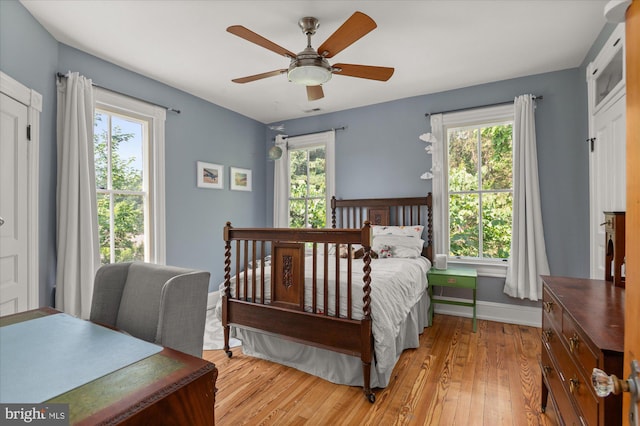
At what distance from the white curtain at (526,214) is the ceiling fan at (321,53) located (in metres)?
1.94

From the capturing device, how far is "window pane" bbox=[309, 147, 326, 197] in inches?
187

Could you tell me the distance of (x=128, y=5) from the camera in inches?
86.7

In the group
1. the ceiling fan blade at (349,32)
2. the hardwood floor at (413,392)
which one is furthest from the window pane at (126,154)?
the ceiling fan blade at (349,32)

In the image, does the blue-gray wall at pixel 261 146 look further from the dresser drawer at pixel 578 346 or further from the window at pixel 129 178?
the dresser drawer at pixel 578 346

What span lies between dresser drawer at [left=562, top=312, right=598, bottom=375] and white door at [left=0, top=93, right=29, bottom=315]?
3.15 m

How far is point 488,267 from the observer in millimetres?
3600

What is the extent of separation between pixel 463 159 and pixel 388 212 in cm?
114

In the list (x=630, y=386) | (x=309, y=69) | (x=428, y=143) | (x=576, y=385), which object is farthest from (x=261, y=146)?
(x=630, y=386)

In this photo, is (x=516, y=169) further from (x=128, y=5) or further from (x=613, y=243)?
(x=128, y=5)

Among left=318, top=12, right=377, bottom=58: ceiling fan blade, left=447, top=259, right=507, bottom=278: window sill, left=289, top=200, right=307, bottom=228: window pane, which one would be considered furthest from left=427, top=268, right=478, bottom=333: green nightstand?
left=318, top=12, right=377, bottom=58: ceiling fan blade

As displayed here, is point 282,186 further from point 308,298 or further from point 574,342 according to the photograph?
point 574,342

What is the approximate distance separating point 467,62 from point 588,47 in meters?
1.01

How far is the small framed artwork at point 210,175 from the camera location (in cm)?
400

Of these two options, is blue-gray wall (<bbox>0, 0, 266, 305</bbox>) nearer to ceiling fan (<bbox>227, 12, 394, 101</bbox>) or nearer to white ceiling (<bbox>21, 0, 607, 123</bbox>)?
white ceiling (<bbox>21, 0, 607, 123</bbox>)
